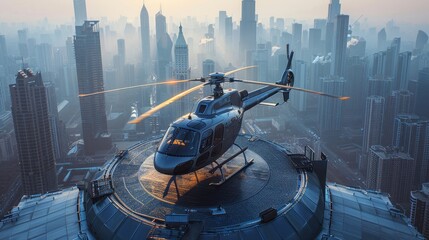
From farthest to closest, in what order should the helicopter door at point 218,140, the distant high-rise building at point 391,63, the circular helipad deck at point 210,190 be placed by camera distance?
the distant high-rise building at point 391,63, the helicopter door at point 218,140, the circular helipad deck at point 210,190

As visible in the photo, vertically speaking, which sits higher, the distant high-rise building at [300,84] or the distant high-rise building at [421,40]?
the distant high-rise building at [421,40]

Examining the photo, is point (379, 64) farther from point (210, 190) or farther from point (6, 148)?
point (6, 148)

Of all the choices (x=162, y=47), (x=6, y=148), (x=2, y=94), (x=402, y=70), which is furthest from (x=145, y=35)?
(x=402, y=70)

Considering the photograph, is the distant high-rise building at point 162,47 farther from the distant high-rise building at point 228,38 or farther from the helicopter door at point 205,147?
the helicopter door at point 205,147

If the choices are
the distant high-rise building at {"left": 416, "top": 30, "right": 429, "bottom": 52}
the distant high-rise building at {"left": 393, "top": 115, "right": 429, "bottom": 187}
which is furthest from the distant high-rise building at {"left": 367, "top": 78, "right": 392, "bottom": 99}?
the distant high-rise building at {"left": 416, "top": 30, "right": 429, "bottom": 52}

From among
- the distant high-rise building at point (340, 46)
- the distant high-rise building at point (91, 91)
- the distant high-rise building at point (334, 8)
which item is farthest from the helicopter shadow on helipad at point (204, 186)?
the distant high-rise building at point (334, 8)

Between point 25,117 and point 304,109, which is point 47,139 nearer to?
point 25,117

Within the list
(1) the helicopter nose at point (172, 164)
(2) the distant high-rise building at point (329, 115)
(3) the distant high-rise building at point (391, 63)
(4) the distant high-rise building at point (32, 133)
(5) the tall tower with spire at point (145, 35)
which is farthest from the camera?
(5) the tall tower with spire at point (145, 35)
